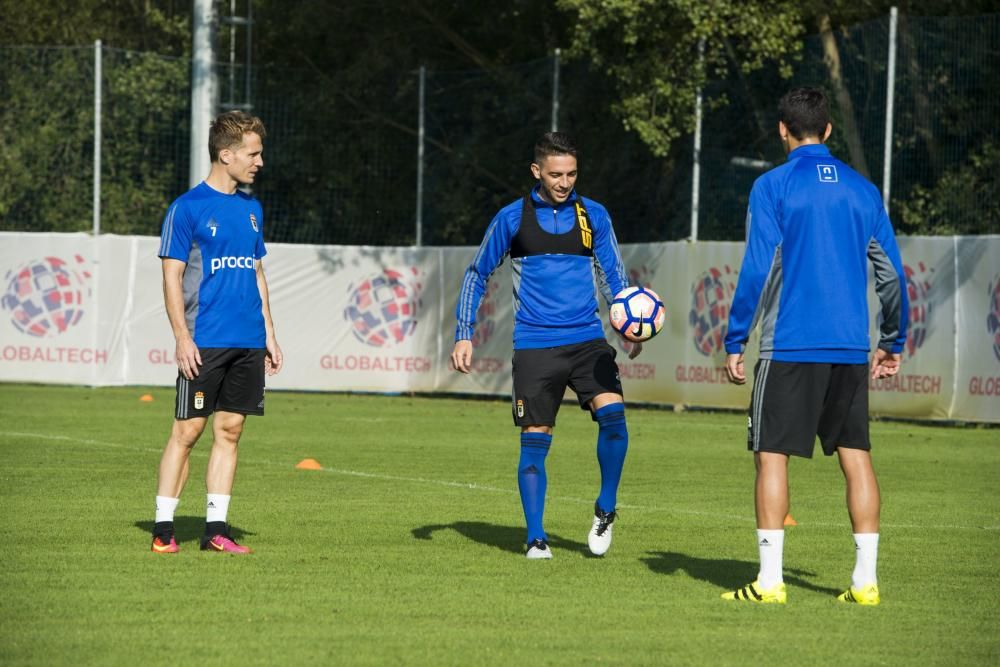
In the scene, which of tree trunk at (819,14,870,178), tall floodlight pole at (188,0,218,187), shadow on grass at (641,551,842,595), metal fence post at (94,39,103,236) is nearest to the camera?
shadow on grass at (641,551,842,595)

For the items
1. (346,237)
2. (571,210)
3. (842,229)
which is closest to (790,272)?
(842,229)

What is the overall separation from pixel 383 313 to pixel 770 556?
55.5 feet

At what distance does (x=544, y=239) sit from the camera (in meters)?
8.59

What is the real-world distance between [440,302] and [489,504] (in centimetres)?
1290

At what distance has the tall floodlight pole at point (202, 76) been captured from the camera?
23.3m

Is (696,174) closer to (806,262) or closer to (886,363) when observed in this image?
(886,363)

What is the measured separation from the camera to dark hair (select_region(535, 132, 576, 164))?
8430 mm

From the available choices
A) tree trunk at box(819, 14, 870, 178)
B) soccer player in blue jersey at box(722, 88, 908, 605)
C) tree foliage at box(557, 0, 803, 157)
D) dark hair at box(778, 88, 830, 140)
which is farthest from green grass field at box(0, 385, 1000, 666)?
tree foliage at box(557, 0, 803, 157)

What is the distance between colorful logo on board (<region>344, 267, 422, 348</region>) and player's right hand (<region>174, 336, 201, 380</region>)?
15266 millimetres

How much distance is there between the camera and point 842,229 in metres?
6.98

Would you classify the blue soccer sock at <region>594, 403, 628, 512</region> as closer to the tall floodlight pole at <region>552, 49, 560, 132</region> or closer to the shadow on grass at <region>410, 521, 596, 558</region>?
the shadow on grass at <region>410, 521, 596, 558</region>

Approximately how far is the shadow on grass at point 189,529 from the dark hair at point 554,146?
8.67ft

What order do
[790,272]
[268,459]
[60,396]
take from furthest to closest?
[60,396] < [268,459] < [790,272]

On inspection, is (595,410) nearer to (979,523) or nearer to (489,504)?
(489,504)
